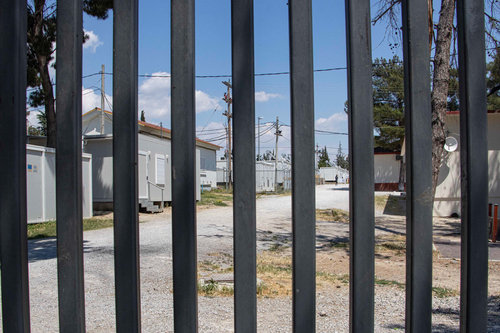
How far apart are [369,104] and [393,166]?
34.1 metres

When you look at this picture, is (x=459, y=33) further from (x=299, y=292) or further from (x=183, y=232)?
(x=183, y=232)

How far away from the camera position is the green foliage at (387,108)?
83.5 ft

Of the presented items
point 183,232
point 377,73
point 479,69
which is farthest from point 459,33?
point 377,73

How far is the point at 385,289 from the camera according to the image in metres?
4.25

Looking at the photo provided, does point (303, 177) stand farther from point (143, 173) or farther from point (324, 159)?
point (324, 159)

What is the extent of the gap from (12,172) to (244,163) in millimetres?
664

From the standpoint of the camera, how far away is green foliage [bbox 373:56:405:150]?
83.5 feet

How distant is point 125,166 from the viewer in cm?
99

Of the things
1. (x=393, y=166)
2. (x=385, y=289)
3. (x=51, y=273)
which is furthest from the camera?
(x=393, y=166)

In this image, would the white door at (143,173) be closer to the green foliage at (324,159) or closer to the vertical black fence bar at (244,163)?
the vertical black fence bar at (244,163)

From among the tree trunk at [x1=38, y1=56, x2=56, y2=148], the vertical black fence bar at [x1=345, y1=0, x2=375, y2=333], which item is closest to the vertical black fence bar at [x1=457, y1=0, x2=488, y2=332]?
the vertical black fence bar at [x1=345, y1=0, x2=375, y2=333]

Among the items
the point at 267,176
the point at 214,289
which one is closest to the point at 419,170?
the point at 214,289

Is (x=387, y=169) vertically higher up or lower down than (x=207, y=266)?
higher up

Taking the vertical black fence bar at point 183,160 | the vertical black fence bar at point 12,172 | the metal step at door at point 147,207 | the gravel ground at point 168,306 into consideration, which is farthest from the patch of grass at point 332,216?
the vertical black fence bar at point 12,172
